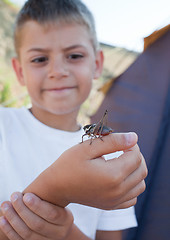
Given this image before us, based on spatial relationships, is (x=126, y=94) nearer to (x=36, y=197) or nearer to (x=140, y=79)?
(x=140, y=79)

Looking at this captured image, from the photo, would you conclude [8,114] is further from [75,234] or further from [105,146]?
[105,146]

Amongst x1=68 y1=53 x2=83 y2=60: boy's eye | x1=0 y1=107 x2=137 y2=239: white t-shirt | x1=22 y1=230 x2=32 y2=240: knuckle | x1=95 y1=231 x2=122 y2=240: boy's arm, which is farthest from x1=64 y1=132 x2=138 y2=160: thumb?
x1=95 y1=231 x2=122 y2=240: boy's arm

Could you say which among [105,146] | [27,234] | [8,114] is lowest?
[27,234]

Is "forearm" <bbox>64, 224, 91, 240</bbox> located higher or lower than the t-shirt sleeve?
higher

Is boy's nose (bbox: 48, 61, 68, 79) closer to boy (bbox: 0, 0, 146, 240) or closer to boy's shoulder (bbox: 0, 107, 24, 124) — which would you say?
boy (bbox: 0, 0, 146, 240)

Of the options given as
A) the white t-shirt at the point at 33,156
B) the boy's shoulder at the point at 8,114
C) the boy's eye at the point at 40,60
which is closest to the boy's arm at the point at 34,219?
the white t-shirt at the point at 33,156

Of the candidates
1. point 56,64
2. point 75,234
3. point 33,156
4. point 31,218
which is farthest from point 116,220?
point 56,64
